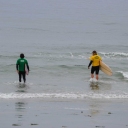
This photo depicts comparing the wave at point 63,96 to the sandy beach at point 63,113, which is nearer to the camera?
the sandy beach at point 63,113

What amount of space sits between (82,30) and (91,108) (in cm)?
3550

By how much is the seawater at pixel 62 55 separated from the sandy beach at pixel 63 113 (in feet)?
4.58

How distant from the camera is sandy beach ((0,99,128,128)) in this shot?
13039 millimetres

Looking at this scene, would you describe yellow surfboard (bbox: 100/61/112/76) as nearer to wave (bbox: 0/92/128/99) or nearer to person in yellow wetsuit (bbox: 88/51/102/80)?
person in yellow wetsuit (bbox: 88/51/102/80)

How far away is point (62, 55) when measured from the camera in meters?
32.2

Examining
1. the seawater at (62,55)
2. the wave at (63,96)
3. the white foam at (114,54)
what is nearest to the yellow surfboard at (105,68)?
the seawater at (62,55)

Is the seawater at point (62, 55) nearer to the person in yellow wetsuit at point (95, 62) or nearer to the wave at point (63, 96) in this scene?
the wave at point (63, 96)

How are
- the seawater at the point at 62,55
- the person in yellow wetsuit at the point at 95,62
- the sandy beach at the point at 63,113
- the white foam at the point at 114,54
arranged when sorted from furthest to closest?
1. the white foam at the point at 114,54
2. the person in yellow wetsuit at the point at 95,62
3. the seawater at the point at 62,55
4. the sandy beach at the point at 63,113

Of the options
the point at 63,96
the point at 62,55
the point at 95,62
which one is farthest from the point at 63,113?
the point at 62,55

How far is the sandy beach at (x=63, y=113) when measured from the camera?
1304 centimetres

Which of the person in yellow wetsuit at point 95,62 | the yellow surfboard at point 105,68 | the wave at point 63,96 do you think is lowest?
the wave at point 63,96

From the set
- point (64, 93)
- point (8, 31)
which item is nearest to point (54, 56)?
point (64, 93)

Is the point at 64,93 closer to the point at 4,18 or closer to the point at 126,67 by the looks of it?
the point at 126,67

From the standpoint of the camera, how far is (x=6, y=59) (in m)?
30.0
